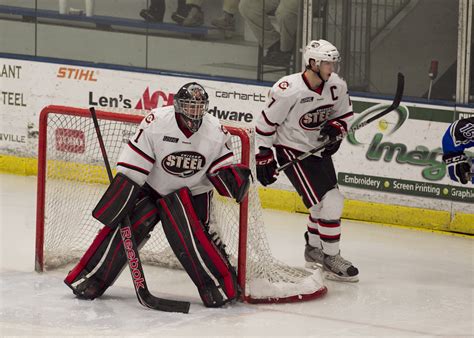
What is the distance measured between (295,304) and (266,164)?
0.84m

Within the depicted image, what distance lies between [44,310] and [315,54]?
1.82 m

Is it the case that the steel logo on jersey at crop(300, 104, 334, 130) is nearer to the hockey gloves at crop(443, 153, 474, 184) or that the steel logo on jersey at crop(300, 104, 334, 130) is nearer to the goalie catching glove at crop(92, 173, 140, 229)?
the hockey gloves at crop(443, 153, 474, 184)

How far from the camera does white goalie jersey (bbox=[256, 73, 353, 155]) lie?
6336 millimetres

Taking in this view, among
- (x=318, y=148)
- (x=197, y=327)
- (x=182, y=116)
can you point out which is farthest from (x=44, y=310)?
(x=318, y=148)

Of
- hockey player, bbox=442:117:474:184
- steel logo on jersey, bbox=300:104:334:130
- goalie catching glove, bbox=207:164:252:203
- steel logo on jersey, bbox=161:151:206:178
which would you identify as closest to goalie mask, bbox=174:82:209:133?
steel logo on jersey, bbox=161:151:206:178

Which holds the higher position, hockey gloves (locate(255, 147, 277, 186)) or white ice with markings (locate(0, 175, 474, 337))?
hockey gloves (locate(255, 147, 277, 186))

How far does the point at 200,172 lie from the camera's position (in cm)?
576

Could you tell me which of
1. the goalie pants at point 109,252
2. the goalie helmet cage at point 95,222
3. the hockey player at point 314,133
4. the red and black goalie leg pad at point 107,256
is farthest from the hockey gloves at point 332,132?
the red and black goalie leg pad at point 107,256

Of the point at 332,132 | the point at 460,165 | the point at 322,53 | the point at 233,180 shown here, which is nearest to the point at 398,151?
the point at 460,165

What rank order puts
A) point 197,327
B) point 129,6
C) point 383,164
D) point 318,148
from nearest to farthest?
point 197,327 < point 318,148 < point 383,164 < point 129,6

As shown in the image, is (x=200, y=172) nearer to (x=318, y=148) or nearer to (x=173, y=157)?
(x=173, y=157)

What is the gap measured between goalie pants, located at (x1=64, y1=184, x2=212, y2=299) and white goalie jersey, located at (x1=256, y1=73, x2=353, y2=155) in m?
0.72

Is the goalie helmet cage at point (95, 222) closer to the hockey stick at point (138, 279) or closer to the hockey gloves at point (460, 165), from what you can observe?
the hockey stick at point (138, 279)

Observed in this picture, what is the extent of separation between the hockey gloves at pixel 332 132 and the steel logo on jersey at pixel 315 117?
1.4 inches
